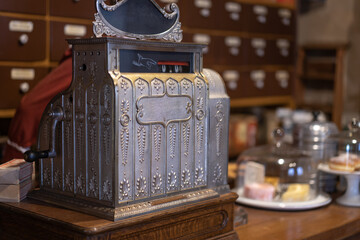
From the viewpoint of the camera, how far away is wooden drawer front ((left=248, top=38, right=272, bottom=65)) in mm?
4250

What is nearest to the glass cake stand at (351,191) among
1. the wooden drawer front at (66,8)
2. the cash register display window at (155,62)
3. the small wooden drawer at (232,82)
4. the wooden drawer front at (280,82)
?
the cash register display window at (155,62)

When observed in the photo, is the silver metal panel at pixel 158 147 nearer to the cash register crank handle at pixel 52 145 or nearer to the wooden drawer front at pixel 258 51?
the cash register crank handle at pixel 52 145

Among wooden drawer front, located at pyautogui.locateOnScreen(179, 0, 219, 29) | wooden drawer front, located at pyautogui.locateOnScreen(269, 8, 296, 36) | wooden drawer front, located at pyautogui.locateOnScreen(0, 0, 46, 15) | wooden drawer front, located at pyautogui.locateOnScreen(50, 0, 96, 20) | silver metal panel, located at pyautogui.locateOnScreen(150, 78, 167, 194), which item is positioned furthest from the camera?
wooden drawer front, located at pyautogui.locateOnScreen(269, 8, 296, 36)

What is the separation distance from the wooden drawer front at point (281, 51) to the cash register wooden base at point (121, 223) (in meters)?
3.09

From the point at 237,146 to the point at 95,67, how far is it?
3104 mm

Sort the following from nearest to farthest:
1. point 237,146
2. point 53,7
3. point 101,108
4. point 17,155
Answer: point 101,108 < point 17,155 < point 53,7 < point 237,146

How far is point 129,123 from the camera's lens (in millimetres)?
1285

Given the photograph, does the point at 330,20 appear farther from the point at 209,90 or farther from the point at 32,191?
the point at 32,191

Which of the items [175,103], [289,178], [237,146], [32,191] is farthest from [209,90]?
[237,146]

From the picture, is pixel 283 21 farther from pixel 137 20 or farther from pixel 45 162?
pixel 45 162

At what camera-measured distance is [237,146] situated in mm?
4305

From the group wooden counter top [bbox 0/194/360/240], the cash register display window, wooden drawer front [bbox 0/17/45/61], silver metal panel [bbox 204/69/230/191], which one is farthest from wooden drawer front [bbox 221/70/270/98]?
the cash register display window

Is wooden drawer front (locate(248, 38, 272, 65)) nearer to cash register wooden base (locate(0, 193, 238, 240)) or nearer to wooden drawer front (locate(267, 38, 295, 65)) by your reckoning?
wooden drawer front (locate(267, 38, 295, 65))

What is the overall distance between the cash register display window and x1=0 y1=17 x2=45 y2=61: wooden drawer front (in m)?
1.54
